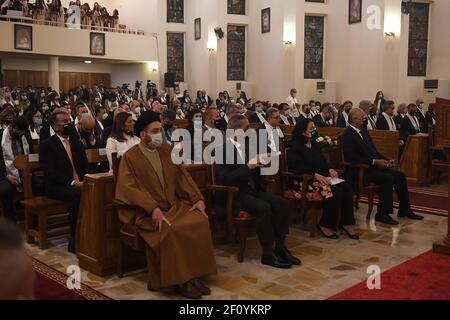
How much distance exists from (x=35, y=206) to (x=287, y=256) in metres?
2.63

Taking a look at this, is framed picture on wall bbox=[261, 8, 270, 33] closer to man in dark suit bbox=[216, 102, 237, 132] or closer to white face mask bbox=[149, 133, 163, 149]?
man in dark suit bbox=[216, 102, 237, 132]

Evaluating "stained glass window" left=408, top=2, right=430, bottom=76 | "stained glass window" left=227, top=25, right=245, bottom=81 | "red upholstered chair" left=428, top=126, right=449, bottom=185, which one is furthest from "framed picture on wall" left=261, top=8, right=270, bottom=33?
"red upholstered chair" left=428, top=126, right=449, bottom=185

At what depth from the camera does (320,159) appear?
5852 mm

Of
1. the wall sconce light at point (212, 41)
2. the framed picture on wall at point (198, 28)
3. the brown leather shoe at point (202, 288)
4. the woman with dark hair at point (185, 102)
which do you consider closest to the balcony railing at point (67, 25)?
the framed picture on wall at point (198, 28)

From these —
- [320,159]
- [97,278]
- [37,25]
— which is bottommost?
[97,278]

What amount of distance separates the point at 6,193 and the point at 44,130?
3.99ft

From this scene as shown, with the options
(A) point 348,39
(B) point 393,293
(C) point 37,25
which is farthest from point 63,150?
(C) point 37,25

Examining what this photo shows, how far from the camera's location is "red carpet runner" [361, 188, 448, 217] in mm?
6793

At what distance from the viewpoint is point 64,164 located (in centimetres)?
527

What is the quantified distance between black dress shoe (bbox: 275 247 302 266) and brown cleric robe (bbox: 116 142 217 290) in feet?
2.83

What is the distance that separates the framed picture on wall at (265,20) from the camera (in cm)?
1945

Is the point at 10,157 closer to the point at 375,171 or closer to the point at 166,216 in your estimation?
the point at 166,216

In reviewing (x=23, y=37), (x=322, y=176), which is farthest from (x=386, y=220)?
(x=23, y=37)

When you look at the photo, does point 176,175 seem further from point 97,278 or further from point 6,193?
point 6,193
